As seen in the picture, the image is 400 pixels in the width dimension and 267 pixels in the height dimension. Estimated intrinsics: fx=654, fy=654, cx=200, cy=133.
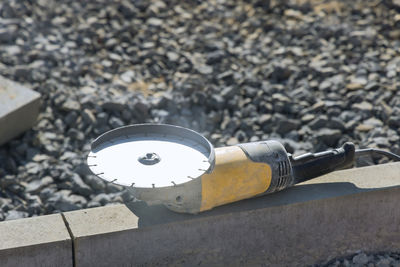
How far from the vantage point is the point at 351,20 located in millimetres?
5871

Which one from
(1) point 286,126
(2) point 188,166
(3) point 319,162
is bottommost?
(1) point 286,126

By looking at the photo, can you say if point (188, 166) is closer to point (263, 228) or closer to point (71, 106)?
point (263, 228)

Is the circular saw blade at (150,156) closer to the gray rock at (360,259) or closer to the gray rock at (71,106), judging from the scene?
the gray rock at (360,259)

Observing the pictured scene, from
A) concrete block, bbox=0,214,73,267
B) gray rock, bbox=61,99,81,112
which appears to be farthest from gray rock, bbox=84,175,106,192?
concrete block, bbox=0,214,73,267

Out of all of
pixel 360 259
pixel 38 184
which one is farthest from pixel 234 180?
pixel 38 184

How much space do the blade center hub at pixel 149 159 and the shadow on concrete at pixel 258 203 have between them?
309 mm

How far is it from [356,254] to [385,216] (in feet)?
0.80

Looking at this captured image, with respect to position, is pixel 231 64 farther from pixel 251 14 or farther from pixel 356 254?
pixel 356 254

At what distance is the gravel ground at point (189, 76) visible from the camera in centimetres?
421

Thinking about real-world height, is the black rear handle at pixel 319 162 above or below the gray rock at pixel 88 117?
above

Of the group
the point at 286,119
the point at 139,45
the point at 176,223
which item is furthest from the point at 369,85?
the point at 176,223

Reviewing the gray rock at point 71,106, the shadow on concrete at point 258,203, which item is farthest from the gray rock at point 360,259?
the gray rock at point 71,106

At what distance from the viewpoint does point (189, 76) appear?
5.04 m

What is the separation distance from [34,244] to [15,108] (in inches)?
67.9
